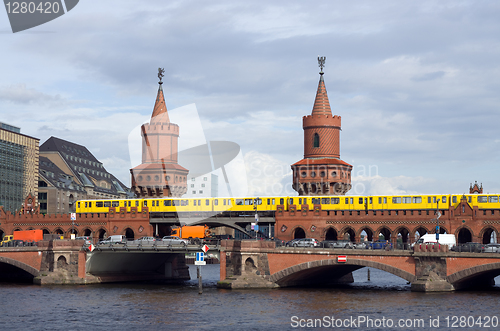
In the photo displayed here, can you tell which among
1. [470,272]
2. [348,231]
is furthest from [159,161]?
[470,272]

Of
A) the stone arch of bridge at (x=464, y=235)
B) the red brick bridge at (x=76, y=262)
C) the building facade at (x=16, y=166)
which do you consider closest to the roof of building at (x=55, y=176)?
the building facade at (x=16, y=166)

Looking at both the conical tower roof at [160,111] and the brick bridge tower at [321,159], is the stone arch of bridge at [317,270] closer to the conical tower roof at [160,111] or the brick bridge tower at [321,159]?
the brick bridge tower at [321,159]

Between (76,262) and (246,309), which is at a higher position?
(76,262)

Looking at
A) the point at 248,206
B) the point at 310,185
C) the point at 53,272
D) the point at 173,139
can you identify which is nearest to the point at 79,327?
the point at 53,272

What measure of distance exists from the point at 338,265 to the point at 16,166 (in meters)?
101

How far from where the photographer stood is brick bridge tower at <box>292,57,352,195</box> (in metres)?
118

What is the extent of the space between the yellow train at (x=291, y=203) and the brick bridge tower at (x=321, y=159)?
22.8 ft

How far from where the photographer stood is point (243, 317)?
178 feet

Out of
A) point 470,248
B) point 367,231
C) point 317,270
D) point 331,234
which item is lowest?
point 317,270

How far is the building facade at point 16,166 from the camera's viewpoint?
147875 millimetres

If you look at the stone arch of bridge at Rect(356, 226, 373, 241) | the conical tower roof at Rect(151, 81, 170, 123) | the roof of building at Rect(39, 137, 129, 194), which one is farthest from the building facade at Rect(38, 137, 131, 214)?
the stone arch of bridge at Rect(356, 226, 373, 241)

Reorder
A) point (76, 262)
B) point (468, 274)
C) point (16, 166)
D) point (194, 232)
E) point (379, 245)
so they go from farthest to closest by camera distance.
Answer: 1. point (16, 166)
2. point (194, 232)
3. point (76, 262)
4. point (379, 245)
5. point (468, 274)

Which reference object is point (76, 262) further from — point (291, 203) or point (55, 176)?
point (55, 176)

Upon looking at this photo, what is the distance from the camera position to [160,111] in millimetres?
130875
